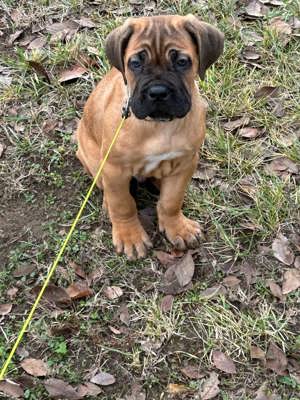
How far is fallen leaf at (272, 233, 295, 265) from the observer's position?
427 centimetres

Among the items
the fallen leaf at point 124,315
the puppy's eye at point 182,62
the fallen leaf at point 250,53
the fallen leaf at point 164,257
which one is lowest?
the fallen leaf at point 124,315

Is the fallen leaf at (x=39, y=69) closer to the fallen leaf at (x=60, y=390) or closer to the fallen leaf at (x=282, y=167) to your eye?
the fallen leaf at (x=282, y=167)

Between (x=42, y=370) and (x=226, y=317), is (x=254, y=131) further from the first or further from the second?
(x=42, y=370)

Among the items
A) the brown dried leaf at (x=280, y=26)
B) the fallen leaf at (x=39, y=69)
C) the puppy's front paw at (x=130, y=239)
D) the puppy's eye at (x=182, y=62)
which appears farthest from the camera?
the brown dried leaf at (x=280, y=26)

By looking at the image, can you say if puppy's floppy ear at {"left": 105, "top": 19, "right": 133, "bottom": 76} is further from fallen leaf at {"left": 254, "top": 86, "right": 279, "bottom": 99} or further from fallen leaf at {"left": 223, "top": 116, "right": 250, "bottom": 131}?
fallen leaf at {"left": 254, "top": 86, "right": 279, "bottom": 99}

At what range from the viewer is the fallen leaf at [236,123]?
5.02m

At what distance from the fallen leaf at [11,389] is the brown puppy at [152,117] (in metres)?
1.08

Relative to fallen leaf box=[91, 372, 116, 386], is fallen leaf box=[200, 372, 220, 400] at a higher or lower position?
lower

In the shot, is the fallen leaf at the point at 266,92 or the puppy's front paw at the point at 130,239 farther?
the fallen leaf at the point at 266,92

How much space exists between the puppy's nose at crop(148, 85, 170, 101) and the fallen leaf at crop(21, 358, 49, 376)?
164cm

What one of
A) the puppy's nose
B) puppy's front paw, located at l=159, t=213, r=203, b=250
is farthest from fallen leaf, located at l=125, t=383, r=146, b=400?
the puppy's nose

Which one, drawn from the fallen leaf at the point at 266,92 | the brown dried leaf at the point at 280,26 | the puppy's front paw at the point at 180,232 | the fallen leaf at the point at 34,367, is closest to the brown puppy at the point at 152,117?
the puppy's front paw at the point at 180,232

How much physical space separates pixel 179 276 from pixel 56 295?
30.3 inches

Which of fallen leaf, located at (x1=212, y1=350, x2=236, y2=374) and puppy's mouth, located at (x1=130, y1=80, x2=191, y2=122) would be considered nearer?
puppy's mouth, located at (x1=130, y1=80, x2=191, y2=122)
